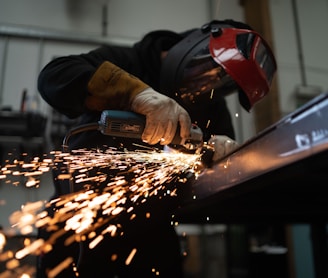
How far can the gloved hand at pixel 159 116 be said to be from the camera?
971 mm

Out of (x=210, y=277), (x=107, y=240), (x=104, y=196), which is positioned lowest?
(x=210, y=277)

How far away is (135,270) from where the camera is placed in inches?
50.3

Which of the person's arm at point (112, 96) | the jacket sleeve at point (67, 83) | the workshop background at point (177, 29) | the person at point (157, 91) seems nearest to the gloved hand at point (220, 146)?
the person at point (157, 91)

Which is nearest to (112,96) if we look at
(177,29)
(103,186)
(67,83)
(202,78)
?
(67,83)

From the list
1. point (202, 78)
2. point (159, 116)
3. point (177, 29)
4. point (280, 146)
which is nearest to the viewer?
point (280, 146)

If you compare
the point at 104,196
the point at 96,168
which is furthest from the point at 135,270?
the point at 96,168

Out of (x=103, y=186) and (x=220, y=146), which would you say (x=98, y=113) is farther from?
(x=220, y=146)

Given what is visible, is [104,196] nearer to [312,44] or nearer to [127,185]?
[127,185]

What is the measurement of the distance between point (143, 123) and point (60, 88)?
11.4 inches

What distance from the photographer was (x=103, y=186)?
3.77 feet

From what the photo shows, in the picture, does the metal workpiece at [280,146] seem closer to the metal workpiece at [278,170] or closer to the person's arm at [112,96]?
the metal workpiece at [278,170]

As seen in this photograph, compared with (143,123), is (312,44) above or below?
above

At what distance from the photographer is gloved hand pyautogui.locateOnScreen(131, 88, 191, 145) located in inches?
38.2

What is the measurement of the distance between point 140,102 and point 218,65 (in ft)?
1.19
